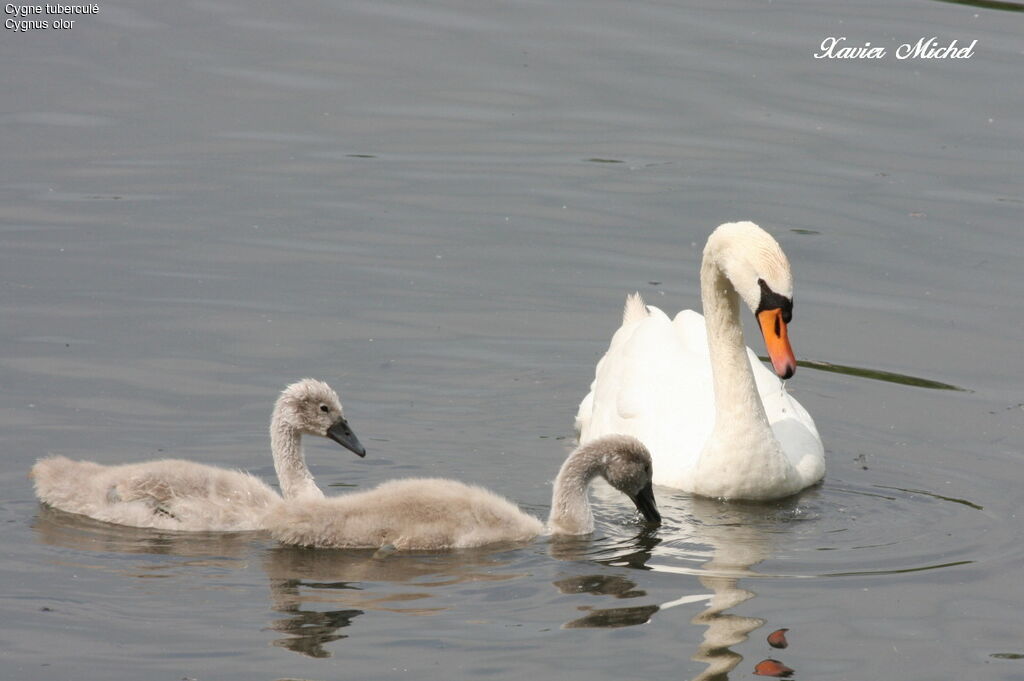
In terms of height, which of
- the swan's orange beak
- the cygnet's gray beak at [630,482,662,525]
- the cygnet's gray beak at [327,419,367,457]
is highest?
the swan's orange beak

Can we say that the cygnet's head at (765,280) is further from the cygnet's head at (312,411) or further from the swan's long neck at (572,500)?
the cygnet's head at (312,411)

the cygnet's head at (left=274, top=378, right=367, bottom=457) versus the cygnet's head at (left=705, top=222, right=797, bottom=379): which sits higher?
the cygnet's head at (left=705, top=222, right=797, bottom=379)

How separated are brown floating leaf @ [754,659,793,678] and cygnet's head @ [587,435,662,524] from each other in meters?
1.78

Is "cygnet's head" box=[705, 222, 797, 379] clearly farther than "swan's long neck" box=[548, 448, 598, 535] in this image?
Yes

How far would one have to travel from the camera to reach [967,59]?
17.5 meters

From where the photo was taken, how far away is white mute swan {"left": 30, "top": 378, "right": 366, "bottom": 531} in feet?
29.4

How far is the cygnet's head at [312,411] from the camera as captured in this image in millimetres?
9250

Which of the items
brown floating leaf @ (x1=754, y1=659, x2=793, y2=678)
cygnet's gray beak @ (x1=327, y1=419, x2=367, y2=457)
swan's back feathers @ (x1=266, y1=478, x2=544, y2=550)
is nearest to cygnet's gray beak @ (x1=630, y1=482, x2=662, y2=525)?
swan's back feathers @ (x1=266, y1=478, x2=544, y2=550)

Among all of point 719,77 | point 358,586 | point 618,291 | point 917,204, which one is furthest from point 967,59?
point 358,586

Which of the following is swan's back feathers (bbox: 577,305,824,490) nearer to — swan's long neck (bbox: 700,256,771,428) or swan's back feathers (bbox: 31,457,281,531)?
swan's long neck (bbox: 700,256,771,428)

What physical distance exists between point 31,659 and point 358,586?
4.94 ft

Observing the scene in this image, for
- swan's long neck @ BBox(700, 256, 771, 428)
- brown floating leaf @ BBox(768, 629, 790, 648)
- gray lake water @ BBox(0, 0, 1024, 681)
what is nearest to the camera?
brown floating leaf @ BBox(768, 629, 790, 648)

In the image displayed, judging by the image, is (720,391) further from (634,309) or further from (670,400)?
(634,309)

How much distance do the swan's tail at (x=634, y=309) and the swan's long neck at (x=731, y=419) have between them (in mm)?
1130
